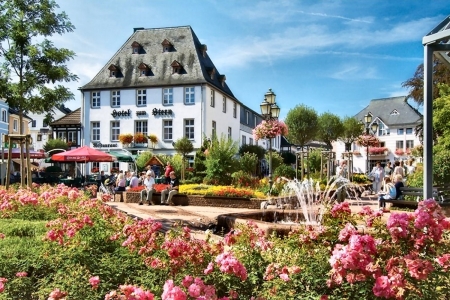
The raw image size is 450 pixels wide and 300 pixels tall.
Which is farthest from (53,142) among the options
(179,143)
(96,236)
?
(96,236)

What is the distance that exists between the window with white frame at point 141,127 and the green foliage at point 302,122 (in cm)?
1430

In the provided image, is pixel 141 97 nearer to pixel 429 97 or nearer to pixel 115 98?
pixel 115 98

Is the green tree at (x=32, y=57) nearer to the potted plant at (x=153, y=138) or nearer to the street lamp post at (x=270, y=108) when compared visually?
the street lamp post at (x=270, y=108)

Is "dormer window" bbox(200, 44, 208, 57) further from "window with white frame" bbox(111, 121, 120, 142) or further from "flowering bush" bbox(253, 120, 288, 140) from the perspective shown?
"flowering bush" bbox(253, 120, 288, 140)

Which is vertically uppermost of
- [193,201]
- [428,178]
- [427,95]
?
[427,95]

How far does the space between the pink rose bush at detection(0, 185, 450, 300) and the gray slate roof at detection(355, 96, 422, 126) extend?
6310 centimetres

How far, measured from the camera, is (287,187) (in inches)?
717

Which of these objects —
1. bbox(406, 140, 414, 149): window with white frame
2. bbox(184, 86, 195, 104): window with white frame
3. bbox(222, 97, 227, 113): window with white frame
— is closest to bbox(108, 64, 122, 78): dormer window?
bbox(184, 86, 195, 104): window with white frame

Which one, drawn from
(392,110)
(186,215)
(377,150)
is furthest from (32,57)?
(392,110)

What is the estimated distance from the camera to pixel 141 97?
40.6 metres

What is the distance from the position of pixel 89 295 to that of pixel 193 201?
13.3 metres

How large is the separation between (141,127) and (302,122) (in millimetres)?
15643

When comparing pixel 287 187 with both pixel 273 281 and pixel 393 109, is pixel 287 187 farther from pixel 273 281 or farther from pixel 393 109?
pixel 393 109

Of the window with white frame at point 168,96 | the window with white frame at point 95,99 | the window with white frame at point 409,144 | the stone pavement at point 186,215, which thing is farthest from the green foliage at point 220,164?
the window with white frame at point 409,144
